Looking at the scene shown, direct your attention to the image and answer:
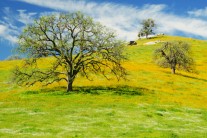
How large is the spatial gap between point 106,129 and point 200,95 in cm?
3642

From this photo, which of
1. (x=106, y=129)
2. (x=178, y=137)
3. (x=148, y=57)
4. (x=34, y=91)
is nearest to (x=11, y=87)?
(x=34, y=91)

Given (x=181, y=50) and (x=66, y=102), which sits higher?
(x=181, y=50)

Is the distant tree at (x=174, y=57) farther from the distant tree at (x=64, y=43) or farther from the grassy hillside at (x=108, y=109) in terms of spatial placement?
the distant tree at (x=64, y=43)

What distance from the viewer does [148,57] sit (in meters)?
134

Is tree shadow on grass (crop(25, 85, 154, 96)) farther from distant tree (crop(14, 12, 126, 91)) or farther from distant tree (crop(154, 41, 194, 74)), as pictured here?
distant tree (crop(154, 41, 194, 74))

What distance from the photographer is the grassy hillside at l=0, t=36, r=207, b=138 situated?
3202 cm

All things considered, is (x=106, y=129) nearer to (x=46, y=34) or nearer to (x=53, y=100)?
(x=53, y=100)

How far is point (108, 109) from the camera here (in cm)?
4522

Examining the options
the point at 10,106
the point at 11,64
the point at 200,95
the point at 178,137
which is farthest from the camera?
the point at 11,64

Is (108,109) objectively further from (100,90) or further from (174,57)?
(174,57)

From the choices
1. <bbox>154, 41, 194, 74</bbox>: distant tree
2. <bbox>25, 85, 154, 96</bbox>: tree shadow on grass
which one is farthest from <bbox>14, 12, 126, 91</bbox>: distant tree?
<bbox>154, 41, 194, 74</bbox>: distant tree

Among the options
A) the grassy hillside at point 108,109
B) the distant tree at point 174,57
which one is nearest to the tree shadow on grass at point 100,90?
the grassy hillside at point 108,109

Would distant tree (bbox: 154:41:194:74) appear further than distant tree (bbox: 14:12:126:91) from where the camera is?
Yes

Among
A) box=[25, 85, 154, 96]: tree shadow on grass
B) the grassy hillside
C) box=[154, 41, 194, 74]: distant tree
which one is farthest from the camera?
box=[154, 41, 194, 74]: distant tree
